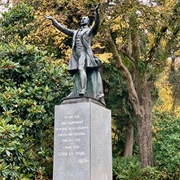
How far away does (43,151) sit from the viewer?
9250mm

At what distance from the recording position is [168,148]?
519 inches

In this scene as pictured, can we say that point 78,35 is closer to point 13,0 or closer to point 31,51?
point 31,51

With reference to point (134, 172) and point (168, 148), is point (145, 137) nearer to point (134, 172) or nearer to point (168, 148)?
point (168, 148)

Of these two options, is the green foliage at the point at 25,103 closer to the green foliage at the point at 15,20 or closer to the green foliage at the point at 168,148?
the green foliage at the point at 15,20

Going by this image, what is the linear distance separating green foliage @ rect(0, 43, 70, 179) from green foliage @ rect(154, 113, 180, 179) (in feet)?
17.8

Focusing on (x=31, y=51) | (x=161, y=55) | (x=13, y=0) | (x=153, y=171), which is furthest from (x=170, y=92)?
(x=31, y=51)

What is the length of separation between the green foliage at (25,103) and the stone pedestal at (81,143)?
1.23m

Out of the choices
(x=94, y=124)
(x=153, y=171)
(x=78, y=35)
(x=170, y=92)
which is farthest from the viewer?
(x=170, y=92)

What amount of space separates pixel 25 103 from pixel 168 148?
676 centimetres

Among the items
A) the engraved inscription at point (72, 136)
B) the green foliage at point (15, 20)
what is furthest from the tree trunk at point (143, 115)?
the engraved inscription at point (72, 136)

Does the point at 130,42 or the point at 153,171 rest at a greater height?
the point at 130,42

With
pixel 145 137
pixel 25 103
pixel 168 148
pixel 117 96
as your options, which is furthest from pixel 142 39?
pixel 25 103

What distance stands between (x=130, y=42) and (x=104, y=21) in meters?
1.97

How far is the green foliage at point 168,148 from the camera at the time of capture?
12.8 m
